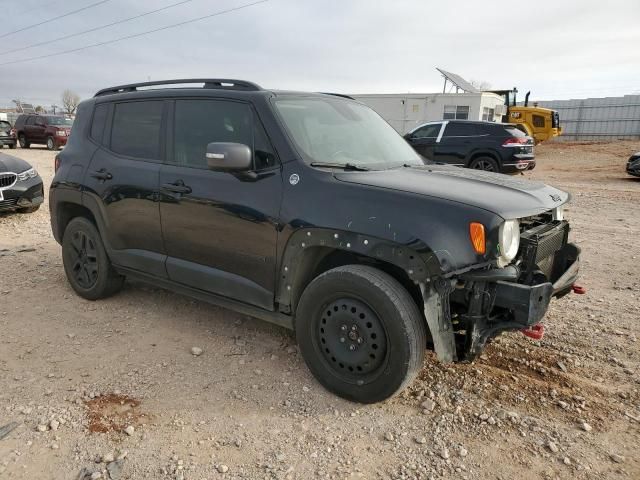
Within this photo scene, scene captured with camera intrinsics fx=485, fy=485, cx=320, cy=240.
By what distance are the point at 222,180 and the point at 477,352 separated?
76.3 inches

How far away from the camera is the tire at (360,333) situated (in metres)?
2.65

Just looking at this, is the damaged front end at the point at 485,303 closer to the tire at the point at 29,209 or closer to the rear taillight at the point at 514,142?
the tire at the point at 29,209

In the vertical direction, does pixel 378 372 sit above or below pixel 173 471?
above

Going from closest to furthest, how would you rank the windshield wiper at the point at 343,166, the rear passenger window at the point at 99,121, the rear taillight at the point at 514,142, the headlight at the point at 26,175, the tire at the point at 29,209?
the windshield wiper at the point at 343,166
the rear passenger window at the point at 99,121
the headlight at the point at 26,175
the tire at the point at 29,209
the rear taillight at the point at 514,142

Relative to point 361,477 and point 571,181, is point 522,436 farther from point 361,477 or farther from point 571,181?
point 571,181

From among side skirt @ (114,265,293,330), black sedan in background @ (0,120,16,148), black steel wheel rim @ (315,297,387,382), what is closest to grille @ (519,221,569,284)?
black steel wheel rim @ (315,297,387,382)

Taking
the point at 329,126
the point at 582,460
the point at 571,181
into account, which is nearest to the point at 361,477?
the point at 582,460

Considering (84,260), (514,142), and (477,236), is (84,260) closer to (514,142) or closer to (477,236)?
(477,236)

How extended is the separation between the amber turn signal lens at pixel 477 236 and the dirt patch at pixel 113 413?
208 cm

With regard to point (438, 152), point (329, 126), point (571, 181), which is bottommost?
point (571, 181)

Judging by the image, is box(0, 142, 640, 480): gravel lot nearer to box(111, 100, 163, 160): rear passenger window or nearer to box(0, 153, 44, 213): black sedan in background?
box(111, 100, 163, 160): rear passenger window

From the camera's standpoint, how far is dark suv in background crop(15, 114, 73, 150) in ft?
73.5

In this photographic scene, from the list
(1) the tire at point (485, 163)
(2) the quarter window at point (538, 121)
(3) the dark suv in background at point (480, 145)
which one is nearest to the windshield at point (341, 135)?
(3) the dark suv in background at point (480, 145)

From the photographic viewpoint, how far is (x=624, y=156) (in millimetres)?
22719
